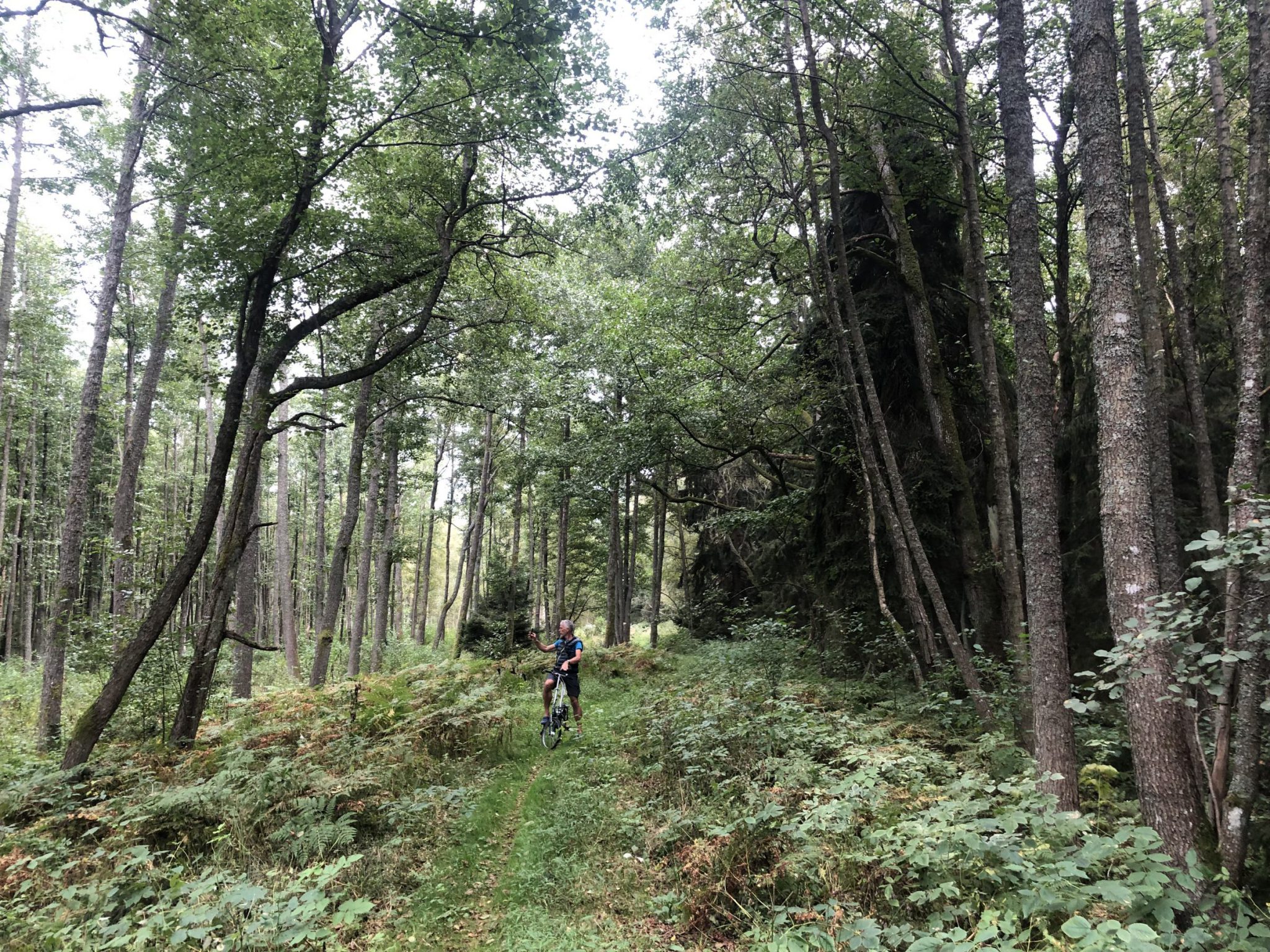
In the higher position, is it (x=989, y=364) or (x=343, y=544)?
(x=989, y=364)

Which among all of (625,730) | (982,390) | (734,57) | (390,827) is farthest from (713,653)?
(734,57)

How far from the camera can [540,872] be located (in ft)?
18.1

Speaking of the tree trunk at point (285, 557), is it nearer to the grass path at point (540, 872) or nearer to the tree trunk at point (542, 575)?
the tree trunk at point (542, 575)

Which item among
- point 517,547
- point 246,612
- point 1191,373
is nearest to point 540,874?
point 1191,373

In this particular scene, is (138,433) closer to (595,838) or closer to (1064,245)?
(595,838)

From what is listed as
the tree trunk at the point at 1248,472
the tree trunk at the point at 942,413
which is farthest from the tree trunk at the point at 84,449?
the tree trunk at the point at 1248,472

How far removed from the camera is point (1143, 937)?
95.5 inches

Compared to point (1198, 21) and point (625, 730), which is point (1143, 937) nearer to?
point (625, 730)

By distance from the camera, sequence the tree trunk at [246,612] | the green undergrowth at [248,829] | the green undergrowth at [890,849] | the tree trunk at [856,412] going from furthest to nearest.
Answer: the tree trunk at [246,612] → the tree trunk at [856,412] → the green undergrowth at [248,829] → the green undergrowth at [890,849]

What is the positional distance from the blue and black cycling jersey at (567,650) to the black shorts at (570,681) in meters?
0.08

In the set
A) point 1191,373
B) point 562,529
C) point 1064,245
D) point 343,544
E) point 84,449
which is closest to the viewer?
point 1191,373

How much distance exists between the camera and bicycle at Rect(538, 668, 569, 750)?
9461 mm

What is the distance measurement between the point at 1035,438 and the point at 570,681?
7.52 m

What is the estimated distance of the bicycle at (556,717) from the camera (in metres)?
9.46
